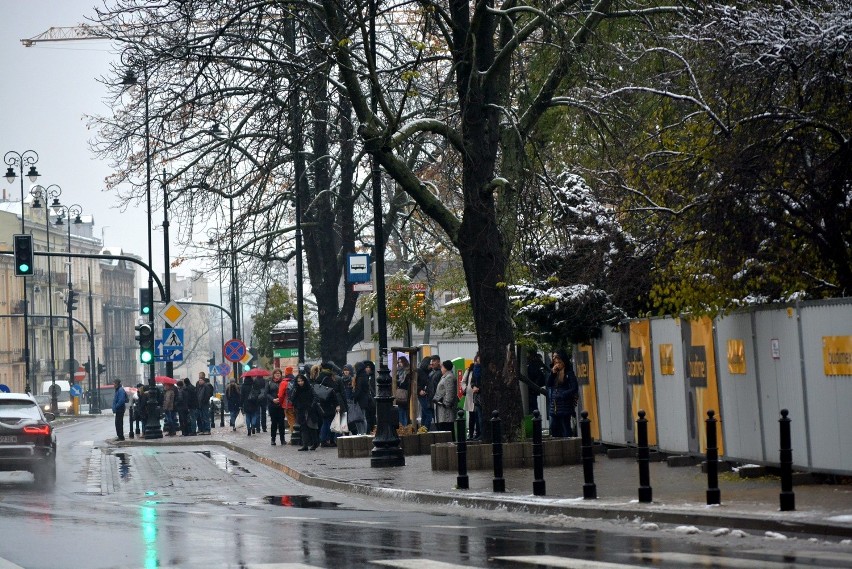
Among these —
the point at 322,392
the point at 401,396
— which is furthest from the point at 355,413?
the point at 401,396

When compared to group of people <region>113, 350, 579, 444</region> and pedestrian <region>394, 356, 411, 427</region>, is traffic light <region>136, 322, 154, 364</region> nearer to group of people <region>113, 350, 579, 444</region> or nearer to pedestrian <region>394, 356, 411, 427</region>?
group of people <region>113, 350, 579, 444</region>

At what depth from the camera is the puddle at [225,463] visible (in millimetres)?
27859

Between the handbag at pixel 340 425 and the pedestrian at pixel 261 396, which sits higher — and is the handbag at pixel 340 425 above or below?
below

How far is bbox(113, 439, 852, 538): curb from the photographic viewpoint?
40.9 ft

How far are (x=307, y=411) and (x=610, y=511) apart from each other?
18015 millimetres

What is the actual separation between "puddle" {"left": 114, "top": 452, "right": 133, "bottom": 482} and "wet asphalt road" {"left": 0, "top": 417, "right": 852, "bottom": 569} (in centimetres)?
398

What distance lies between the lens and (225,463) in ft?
101

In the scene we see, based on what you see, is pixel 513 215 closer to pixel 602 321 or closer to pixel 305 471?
pixel 602 321

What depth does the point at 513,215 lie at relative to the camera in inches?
888

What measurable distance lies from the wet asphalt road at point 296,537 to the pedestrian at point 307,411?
896 centimetres

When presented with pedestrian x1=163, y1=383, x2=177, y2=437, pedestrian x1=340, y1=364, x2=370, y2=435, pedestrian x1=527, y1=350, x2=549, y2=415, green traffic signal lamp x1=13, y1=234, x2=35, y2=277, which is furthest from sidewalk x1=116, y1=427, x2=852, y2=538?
pedestrian x1=163, y1=383, x2=177, y2=437

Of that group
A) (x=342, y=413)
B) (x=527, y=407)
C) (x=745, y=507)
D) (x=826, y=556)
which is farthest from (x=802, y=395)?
(x=342, y=413)

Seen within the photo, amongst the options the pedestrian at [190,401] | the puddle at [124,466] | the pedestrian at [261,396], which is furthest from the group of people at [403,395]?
the pedestrian at [190,401]

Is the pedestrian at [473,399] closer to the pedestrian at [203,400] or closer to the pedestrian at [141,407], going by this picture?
the pedestrian at [141,407]
